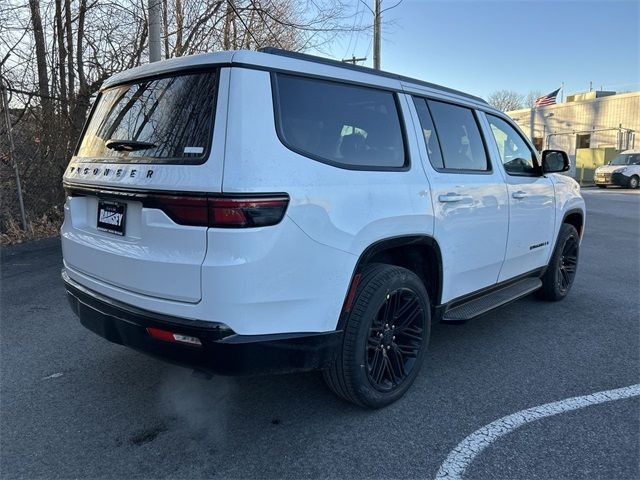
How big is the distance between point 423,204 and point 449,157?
0.66 metres

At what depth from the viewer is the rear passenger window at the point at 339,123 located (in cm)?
254

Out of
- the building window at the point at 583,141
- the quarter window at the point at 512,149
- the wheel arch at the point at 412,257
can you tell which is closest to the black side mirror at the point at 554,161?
the quarter window at the point at 512,149

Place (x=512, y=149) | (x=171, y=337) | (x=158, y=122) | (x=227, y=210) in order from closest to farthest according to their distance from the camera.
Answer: (x=227, y=210) → (x=171, y=337) → (x=158, y=122) → (x=512, y=149)

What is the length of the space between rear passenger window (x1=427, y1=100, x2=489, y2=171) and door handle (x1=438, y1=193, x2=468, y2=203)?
222 mm

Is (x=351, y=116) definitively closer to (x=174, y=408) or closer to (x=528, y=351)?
(x=174, y=408)

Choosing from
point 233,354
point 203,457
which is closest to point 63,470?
point 203,457

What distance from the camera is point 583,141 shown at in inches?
1383

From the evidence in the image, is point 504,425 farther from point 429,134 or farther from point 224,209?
point 224,209

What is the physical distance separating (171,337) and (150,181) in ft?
2.55

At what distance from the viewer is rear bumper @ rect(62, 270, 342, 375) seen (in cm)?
232

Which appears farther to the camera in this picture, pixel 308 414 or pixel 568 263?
pixel 568 263

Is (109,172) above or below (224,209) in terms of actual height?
above

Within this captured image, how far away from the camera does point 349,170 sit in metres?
2.71

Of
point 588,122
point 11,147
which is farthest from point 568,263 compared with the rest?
point 588,122
